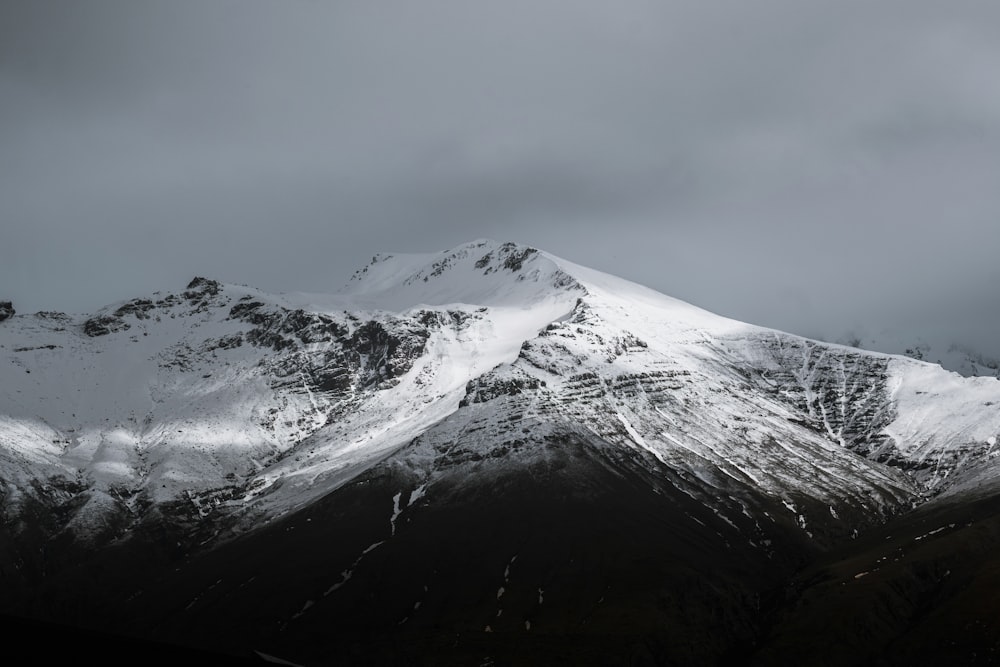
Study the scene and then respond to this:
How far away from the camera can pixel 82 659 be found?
4019 cm

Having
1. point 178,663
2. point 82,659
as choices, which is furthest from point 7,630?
point 178,663

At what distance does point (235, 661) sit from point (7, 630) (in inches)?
359

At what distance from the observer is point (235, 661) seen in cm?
4375

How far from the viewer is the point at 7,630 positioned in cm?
4003

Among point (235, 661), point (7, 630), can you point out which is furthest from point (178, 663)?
point (7, 630)

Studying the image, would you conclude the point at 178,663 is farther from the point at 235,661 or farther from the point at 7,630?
the point at 7,630

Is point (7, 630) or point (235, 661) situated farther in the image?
point (235, 661)

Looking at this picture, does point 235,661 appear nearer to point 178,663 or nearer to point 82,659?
point 178,663

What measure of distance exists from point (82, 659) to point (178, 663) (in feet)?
12.0

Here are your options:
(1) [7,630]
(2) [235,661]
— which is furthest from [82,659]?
(2) [235,661]

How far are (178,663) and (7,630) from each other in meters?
6.64

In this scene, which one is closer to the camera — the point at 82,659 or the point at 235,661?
the point at 82,659

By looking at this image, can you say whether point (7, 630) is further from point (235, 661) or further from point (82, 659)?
point (235, 661)

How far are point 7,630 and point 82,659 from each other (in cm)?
311
